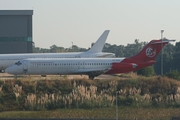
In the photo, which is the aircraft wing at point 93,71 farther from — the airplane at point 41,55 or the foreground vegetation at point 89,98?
the airplane at point 41,55

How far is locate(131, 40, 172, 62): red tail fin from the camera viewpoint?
5438cm

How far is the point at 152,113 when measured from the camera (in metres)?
35.2

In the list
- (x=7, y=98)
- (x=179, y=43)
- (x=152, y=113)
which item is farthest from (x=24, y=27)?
(x=152, y=113)

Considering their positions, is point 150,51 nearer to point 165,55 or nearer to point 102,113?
point 102,113

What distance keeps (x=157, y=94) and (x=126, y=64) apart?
12824 mm

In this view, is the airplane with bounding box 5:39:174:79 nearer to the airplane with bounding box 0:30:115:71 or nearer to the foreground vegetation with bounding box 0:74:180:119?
the airplane with bounding box 0:30:115:71

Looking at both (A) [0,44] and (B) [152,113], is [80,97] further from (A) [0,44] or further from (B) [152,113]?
(A) [0,44]

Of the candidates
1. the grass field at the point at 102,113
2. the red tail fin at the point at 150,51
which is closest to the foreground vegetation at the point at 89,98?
the grass field at the point at 102,113

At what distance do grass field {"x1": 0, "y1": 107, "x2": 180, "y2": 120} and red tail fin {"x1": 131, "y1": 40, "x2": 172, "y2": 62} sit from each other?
57.2 ft

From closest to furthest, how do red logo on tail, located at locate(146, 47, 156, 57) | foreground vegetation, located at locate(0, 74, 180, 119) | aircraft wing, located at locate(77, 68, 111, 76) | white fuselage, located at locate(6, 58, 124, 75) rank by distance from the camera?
foreground vegetation, located at locate(0, 74, 180, 119) < aircraft wing, located at locate(77, 68, 111, 76) < white fuselage, located at locate(6, 58, 124, 75) < red logo on tail, located at locate(146, 47, 156, 57)

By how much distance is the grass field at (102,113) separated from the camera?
111 ft

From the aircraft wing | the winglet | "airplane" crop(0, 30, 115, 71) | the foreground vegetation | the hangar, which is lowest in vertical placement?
the foreground vegetation

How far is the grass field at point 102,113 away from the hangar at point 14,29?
61.8 meters

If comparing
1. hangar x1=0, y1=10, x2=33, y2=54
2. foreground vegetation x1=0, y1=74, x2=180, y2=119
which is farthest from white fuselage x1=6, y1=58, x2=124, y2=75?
hangar x1=0, y1=10, x2=33, y2=54
